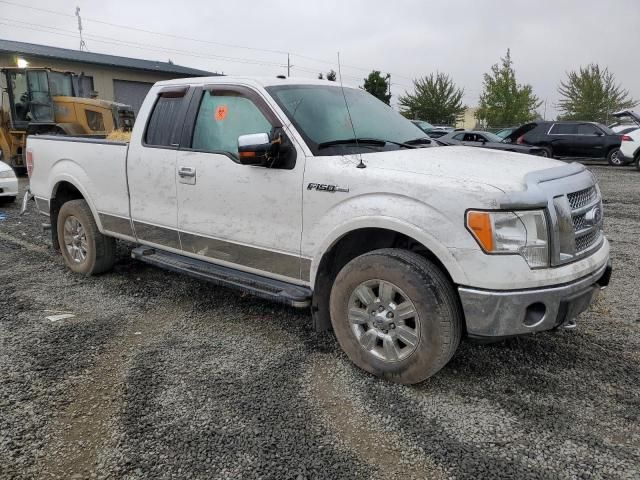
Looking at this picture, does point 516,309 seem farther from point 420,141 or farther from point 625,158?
point 625,158

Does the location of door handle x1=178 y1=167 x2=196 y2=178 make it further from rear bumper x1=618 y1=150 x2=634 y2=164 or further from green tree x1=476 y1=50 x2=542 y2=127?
green tree x1=476 y1=50 x2=542 y2=127

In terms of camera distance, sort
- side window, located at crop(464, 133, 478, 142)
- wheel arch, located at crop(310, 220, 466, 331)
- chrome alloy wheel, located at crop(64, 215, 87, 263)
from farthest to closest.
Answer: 1. side window, located at crop(464, 133, 478, 142)
2. chrome alloy wheel, located at crop(64, 215, 87, 263)
3. wheel arch, located at crop(310, 220, 466, 331)

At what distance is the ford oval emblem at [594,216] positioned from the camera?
3.30 m

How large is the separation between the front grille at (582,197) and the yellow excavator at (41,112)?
1350cm

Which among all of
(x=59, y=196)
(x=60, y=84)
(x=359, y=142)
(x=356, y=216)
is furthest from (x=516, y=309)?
(x=60, y=84)

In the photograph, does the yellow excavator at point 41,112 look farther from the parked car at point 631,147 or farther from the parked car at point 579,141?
the parked car at point 631,147

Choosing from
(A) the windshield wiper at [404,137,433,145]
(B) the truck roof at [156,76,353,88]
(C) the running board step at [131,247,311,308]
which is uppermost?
(B) the truck roof at [156,76,353,88]

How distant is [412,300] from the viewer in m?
3.11

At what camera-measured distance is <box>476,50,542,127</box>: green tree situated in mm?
39500

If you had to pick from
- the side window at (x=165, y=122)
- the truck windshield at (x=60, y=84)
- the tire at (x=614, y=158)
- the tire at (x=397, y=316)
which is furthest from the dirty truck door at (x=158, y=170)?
the tire at (x=614, y=158)

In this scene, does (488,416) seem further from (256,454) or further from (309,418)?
(256,454)

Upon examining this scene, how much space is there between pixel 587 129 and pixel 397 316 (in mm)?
17435

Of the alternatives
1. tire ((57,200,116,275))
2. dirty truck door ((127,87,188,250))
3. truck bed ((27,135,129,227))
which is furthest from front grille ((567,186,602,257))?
tire ((57,200,116,275))

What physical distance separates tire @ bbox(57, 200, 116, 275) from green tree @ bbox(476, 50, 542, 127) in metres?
39.0
